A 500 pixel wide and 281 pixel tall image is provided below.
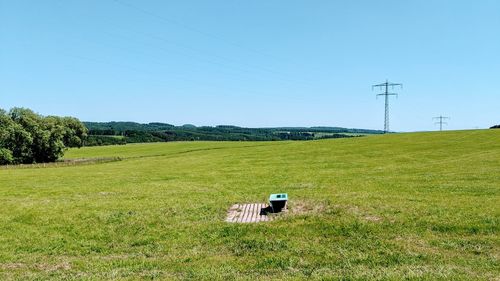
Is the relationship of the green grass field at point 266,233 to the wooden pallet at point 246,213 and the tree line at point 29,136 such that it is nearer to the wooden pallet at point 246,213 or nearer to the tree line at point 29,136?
the wooden pallet at point 246,213

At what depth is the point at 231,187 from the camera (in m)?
26.9

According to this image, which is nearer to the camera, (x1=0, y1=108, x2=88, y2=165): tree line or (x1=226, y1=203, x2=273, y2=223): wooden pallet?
(x1=226, y1=203, x2=273, y2=223): wooden pallet

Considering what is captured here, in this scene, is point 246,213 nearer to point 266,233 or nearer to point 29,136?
point 266,233

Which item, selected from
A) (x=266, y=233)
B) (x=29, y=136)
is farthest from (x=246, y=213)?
(x=29, y=136)

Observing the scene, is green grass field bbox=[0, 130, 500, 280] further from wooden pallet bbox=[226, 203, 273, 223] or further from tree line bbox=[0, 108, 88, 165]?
tree line bbox=[0, 108, 88, 165]

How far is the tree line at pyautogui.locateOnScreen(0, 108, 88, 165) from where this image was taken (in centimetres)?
8938

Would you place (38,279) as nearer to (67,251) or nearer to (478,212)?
(67,251)

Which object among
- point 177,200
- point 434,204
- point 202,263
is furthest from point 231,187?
point 202,263

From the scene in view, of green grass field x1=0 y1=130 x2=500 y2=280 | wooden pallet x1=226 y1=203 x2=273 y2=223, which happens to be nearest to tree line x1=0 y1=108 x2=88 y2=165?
green grass field x1=0 y1=130 x2=500 y2=280

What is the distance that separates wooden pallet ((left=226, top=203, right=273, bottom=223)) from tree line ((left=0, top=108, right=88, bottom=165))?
80047 mm

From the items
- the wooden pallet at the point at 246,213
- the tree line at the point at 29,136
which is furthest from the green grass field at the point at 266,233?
the tree line at the point at 29,136

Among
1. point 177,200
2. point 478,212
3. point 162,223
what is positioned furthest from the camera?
point 177,200

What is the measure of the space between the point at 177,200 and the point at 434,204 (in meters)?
12.5

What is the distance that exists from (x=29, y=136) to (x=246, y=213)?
A: 3387 inches
